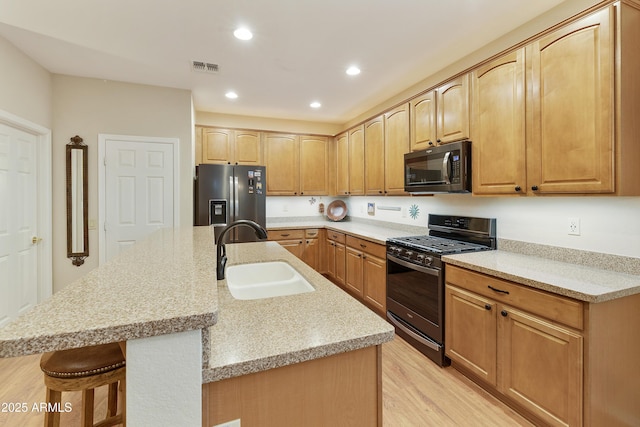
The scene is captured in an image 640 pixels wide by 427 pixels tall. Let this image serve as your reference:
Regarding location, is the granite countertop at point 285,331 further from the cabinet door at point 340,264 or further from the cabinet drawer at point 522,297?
the cabinet door at point 340,264

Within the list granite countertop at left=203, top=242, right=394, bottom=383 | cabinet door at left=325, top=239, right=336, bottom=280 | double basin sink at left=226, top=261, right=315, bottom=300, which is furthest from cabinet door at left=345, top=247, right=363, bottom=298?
granite countertop at left=203, top=242, right=394, bottom=383

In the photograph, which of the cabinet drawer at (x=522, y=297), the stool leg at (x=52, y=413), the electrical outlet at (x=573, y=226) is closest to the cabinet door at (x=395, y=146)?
the cabinet drawer at (x=522, y=297)

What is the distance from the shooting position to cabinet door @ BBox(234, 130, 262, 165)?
448 centimetres

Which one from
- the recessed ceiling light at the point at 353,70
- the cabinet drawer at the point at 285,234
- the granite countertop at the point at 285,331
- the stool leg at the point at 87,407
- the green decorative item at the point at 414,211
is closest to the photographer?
the granite countertop at the point at 285,331

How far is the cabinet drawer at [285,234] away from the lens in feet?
14.5

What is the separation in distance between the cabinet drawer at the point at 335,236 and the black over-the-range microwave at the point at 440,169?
130cm

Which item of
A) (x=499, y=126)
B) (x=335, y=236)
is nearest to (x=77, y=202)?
(x=335, y=236)

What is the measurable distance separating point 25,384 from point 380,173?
3.68 metres

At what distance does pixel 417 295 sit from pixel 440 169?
1118 millimetres

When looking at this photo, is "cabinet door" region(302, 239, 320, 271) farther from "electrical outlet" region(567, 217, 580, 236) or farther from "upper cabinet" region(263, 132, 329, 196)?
"electrical outlet" region(567, 217, 580, 236)

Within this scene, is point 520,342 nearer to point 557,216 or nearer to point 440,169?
point 557,216

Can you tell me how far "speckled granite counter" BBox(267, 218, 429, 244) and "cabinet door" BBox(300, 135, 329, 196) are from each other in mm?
574

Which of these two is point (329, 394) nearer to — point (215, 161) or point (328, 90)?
point (328, 90)

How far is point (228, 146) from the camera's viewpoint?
4422 millimetres
